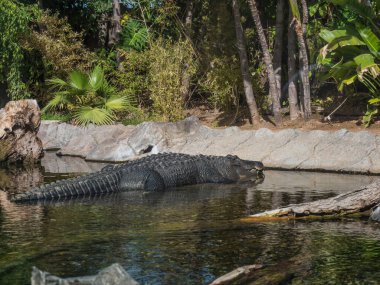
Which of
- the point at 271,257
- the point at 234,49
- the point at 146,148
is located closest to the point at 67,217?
the point at 271,257

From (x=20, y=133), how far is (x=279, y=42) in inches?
259

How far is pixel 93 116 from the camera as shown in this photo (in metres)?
18.6

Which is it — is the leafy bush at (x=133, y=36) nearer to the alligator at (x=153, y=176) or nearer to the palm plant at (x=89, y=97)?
the palm plant at (x=89, y=97)

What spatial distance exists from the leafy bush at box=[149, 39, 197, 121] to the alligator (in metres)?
6.54

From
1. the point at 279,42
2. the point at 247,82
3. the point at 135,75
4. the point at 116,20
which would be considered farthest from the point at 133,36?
the point at 247,82

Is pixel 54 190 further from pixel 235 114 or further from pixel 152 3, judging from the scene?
pixel 152 3

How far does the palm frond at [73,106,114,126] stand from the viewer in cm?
1844

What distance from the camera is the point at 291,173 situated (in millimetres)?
12633

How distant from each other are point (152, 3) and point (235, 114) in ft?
16.3

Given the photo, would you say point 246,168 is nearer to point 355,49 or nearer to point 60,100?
point 355,49

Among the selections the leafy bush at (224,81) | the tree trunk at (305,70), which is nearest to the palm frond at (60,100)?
the leafy bush at (224,81)

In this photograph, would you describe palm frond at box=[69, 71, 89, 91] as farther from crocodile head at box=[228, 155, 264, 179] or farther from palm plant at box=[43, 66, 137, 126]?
crocodile head at box=[228, 155, 264, 179]

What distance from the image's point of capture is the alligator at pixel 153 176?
1001cm

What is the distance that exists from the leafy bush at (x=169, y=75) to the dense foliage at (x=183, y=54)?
3 centimetres
